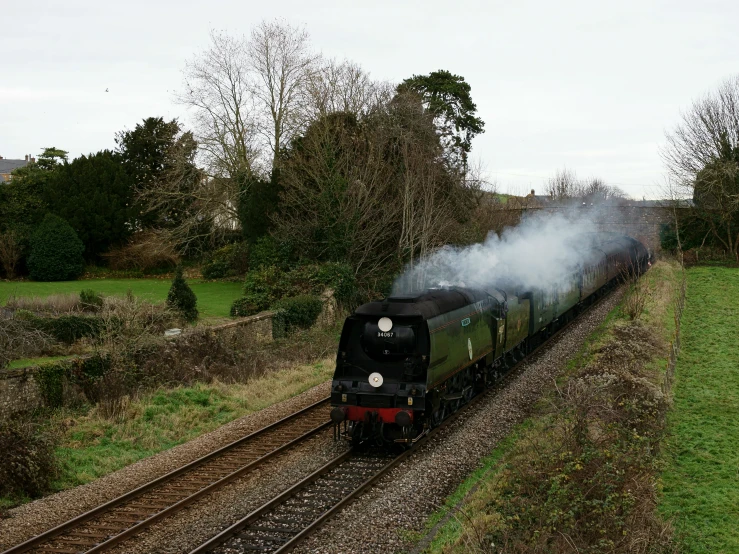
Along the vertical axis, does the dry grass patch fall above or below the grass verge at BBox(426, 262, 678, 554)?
below

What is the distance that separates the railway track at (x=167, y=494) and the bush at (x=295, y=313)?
1004cm

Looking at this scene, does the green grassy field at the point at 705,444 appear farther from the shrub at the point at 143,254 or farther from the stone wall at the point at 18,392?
the shrub at the point at 143,254

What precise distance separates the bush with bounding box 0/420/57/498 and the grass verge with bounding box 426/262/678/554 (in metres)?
6.93

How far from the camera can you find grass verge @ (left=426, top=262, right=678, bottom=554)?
26.7 feet

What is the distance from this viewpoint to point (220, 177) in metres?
37.7

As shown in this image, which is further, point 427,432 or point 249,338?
point 249,338

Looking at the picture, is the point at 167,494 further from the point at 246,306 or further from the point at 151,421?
the point at 246,306

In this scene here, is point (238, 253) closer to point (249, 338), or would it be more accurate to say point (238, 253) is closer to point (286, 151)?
point (286, 151)

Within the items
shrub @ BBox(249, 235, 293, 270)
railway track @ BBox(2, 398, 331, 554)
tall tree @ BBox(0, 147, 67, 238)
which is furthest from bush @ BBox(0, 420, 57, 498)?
tall tree @ BBox(0, 147, 67, 238)

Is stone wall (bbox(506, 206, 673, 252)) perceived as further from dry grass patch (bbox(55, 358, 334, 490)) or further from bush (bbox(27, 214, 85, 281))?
dry grass patch (bbox(55, 358, 334, 490))

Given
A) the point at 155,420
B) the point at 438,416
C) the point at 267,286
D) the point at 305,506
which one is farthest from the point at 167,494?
the point at 267,286

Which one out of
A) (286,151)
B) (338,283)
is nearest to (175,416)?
(338,283)

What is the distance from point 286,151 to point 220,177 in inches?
225

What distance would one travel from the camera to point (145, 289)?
106ft
